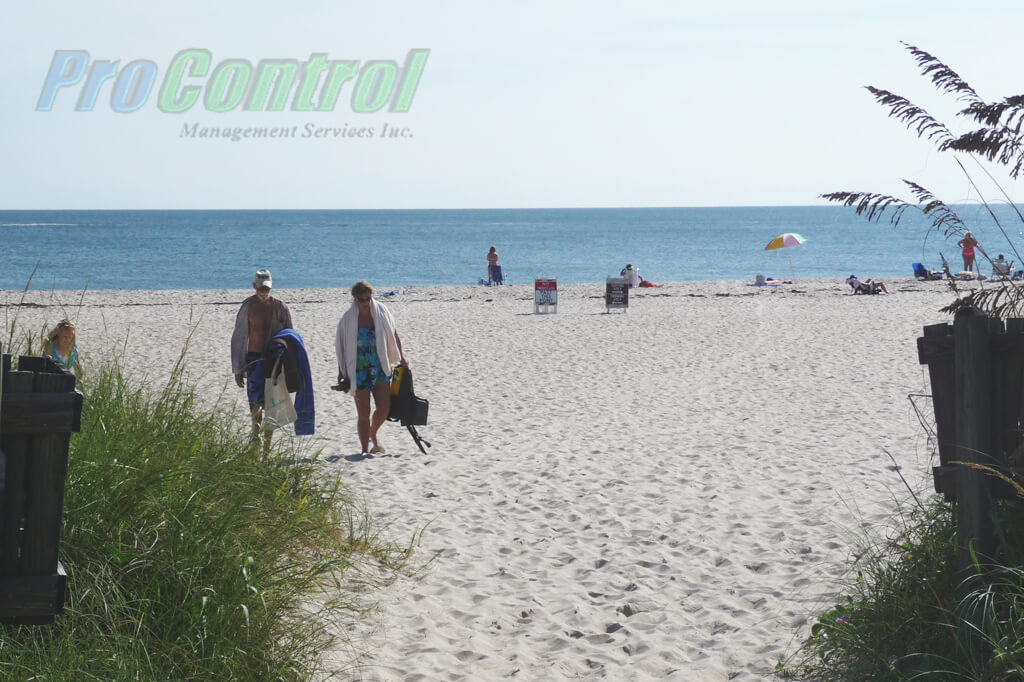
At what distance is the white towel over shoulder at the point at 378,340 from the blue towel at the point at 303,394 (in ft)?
1.93

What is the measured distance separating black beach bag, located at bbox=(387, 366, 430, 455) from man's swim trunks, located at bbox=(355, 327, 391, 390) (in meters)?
0.13

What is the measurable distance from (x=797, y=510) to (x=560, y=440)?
3129 mm

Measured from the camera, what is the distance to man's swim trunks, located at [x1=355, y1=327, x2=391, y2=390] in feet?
28.5

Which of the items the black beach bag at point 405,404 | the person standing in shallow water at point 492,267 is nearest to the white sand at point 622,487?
the black beach bag at point 405,404

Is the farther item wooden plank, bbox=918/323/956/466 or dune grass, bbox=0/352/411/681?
wooden plank, bbox=918/323/956/466

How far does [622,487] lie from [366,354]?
2.55 meters

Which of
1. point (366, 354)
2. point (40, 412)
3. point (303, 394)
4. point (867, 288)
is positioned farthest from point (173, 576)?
point (867, 288)

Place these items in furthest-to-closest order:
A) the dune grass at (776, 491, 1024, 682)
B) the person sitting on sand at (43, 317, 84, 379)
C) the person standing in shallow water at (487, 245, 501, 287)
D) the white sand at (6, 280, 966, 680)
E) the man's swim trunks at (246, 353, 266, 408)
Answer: the person standing in shallow water at (487, 245, 501, 287) → the man's swim trunks at (246, 353, 266, 408) → the person sitting on sand at (43, 317, 84, 379) → the white sand at (6, 280, 966, 680) → the dune grass at (776, 491, 1024, 682)

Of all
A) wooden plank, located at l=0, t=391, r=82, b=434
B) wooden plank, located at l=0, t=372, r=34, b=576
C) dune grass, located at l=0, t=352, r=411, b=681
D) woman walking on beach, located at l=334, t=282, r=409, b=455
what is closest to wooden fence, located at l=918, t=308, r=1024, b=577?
dune grass, located at l=0, t=352, r=411, b=681

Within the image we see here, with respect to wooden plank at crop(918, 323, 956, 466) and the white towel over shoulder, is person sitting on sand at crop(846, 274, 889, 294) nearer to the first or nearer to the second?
the white towel over shoulder

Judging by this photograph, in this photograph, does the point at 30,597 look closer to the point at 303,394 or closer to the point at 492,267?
the point at 303,394

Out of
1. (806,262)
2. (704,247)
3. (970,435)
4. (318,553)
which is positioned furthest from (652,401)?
(704,247)

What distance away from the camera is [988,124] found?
11.7ft

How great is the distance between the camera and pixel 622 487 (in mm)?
7582
